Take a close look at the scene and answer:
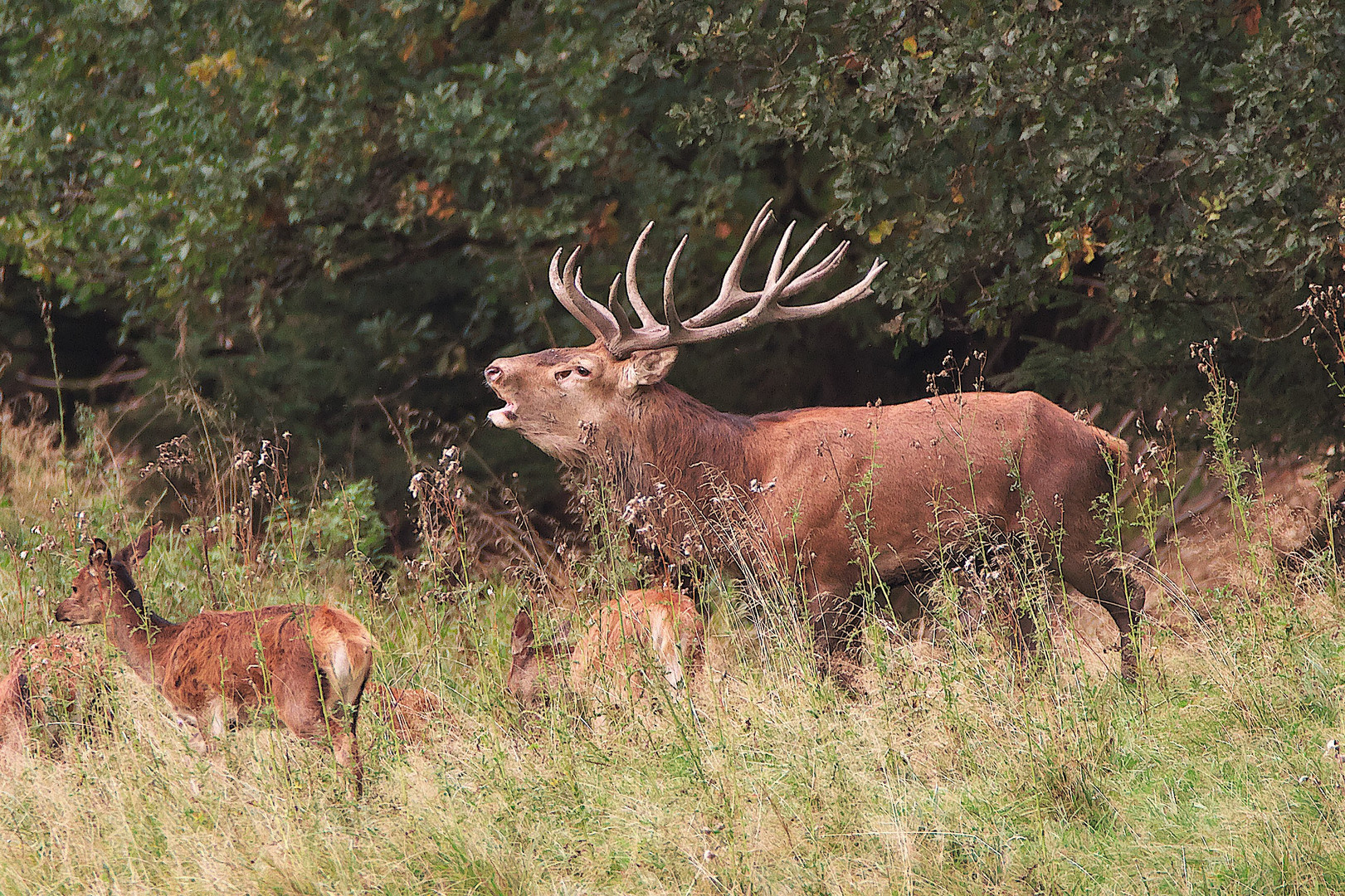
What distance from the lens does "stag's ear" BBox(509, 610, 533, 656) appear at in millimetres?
5406

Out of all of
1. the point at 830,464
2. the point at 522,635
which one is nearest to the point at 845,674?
the point at 830,464

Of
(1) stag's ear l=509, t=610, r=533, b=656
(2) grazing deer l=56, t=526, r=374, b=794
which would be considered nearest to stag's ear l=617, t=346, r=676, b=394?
(1) stag's ear l=509, t=610, r=533, b=656

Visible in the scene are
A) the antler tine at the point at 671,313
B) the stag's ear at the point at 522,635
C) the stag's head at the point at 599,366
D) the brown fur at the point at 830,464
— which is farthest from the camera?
the stag's head at the point at 599,366

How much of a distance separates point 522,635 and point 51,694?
5.27 ft

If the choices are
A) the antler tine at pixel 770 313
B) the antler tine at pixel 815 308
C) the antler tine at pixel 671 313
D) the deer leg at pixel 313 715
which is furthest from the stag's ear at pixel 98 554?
the antler tine at pixel 815 308

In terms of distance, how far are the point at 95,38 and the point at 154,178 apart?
1.03 meters

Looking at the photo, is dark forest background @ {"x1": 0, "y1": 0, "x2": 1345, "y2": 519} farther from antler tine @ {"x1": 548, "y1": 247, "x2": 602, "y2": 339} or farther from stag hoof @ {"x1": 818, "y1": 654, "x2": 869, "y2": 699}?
stag hoof @ {"x1": 818, "y1": 654, "x2": 869, "y2": 699}

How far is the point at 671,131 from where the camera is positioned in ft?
30.4

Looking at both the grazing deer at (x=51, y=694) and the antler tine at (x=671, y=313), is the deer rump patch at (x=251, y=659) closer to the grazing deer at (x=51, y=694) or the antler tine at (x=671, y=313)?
the grazing deer at (x=51, y=694)

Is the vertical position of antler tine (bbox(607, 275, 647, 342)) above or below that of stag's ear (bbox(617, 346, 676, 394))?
above

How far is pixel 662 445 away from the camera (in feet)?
20.9

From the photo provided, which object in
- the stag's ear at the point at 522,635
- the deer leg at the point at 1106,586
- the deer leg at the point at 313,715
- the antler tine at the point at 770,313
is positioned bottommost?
the deer leg at the point at 1106,586

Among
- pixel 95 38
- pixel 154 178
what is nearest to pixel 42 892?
pixel 154 178

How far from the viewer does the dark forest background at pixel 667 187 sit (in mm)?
6535
